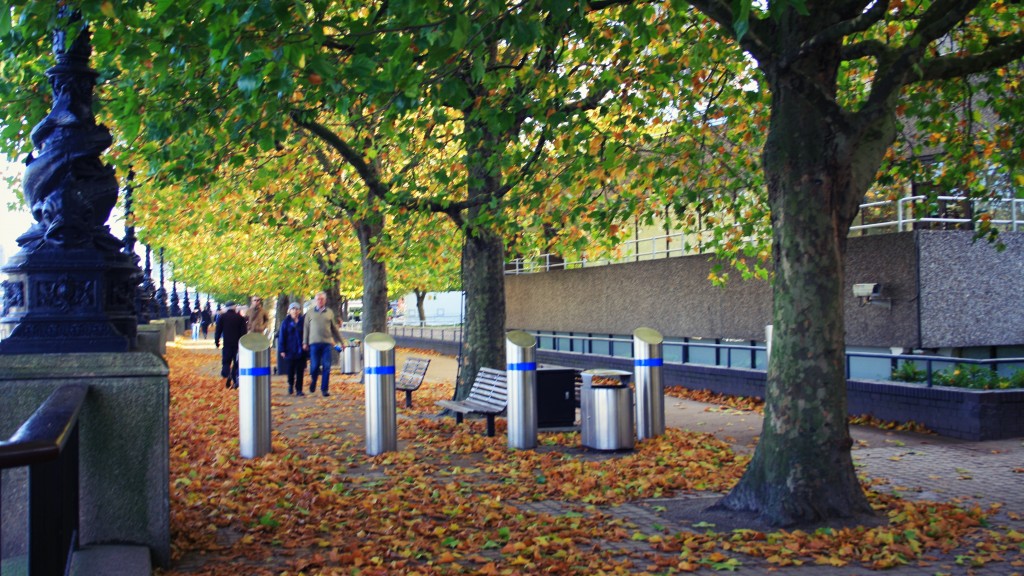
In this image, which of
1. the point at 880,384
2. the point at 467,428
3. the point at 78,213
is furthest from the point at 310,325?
the point at 78,213

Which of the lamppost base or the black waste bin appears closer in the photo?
the lamppost base

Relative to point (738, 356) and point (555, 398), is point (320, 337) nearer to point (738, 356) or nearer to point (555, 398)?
point (555, 398)

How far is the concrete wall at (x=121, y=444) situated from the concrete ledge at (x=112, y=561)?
0.13 m

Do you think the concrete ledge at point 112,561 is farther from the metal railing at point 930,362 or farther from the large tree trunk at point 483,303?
the metal railing at point 930,362

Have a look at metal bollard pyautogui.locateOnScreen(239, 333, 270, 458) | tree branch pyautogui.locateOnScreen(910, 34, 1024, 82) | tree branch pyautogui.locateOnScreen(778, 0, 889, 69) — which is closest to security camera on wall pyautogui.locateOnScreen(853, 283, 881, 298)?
tree branch pyautogui.locateOnScreen(910, 34, 1024, 82)

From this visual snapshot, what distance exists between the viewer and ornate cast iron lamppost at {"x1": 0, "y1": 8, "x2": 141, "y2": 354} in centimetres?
572

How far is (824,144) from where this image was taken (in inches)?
296

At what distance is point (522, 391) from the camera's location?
11320 mm

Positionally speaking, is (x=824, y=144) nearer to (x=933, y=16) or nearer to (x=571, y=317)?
(x=933, y=16)

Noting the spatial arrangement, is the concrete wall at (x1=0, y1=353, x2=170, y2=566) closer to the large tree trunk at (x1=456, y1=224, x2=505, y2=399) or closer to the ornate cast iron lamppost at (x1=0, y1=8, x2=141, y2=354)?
the ornate cast iron lamppost at (x1=0, y1=8, x2=141, y2=354)

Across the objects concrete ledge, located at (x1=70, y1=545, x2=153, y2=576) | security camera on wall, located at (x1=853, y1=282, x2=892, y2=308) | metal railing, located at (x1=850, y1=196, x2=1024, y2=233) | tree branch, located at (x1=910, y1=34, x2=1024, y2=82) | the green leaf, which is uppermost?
tree branch, located at (x1=910, y1=34, x2=1024, y2=82)

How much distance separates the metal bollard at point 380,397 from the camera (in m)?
11.2

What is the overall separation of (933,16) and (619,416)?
5.23m

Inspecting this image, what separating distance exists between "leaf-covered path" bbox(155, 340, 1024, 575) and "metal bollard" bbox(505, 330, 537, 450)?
308mm
